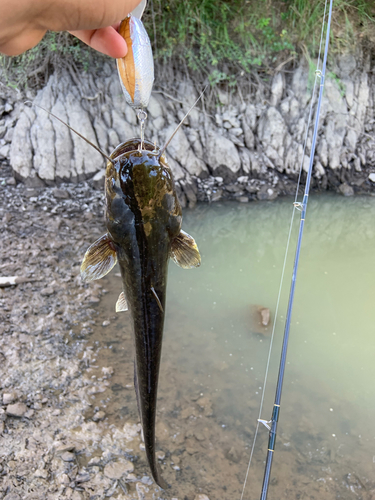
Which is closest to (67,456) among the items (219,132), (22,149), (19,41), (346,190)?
(19,41)

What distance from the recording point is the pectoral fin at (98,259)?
1.35 m

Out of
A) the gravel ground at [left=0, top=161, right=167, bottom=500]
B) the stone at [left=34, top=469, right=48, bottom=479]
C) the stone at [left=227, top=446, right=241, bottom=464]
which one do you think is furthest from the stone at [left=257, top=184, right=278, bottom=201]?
the stone at [left=34, top=469, right=48, bottom=479]

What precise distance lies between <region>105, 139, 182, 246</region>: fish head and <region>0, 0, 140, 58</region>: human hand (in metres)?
0.40

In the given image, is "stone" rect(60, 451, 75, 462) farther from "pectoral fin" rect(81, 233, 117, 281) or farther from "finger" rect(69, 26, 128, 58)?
"finger" rect(69, 26, 128, 58)

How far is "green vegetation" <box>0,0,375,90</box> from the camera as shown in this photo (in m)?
6.64

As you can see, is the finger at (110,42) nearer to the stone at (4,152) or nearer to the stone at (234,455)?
the stone at (234,455)

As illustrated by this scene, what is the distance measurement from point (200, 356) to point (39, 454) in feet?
5.37

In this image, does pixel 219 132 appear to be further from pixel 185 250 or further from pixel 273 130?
pixel 185 250

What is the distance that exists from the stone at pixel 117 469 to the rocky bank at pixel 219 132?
4747 millimetres

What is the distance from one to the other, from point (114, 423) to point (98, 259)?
2.13m

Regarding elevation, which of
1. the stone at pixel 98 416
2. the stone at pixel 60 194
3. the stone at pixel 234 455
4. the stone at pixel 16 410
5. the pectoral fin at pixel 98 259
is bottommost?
the stone at pixel 234 455

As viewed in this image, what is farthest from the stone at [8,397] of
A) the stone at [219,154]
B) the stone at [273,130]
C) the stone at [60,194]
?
the stone at [273,130]

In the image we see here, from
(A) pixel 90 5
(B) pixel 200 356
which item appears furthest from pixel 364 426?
(A) pixel 90 5

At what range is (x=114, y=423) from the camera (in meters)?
2.96
